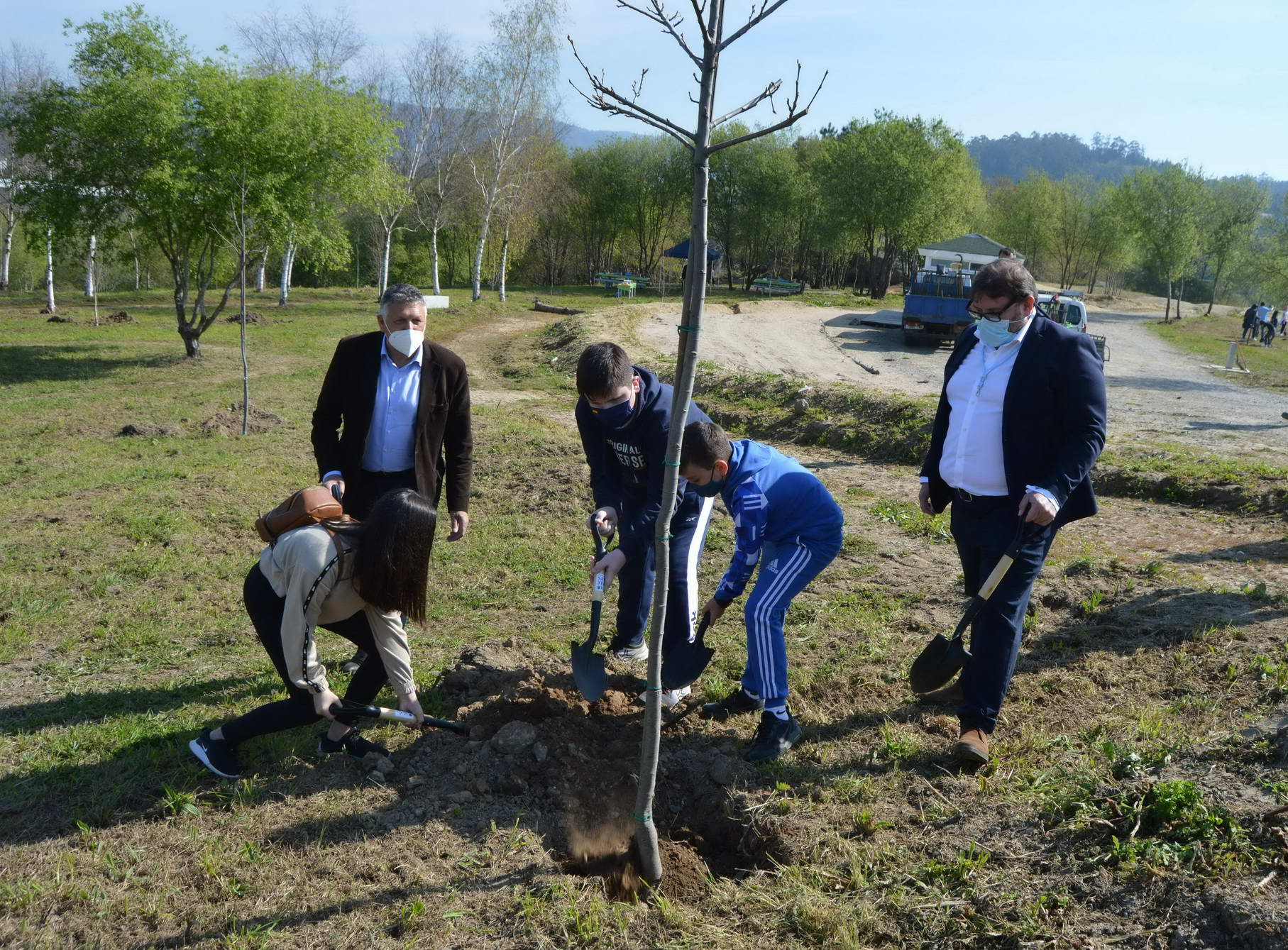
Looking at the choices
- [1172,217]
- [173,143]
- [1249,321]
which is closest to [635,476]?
[173,143]

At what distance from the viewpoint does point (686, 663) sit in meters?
3.77

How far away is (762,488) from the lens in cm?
361

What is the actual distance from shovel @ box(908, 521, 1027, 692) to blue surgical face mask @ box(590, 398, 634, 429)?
1.59 m

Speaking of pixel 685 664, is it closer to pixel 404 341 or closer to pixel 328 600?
pixel 328 600

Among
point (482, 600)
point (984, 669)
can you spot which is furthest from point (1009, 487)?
Result: point (482, 600)

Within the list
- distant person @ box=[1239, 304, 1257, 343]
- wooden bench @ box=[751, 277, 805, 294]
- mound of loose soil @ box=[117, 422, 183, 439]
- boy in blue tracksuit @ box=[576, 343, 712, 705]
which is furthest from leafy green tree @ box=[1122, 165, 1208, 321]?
boy in blue tracksuit @ box=[576, 343, 712, 705]

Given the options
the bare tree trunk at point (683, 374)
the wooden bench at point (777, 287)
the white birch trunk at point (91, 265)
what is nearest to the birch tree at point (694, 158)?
the bare tree trunk at point (683, 374)

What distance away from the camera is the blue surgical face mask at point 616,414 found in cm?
385

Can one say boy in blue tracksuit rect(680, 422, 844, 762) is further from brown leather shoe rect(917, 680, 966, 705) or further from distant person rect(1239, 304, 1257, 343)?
distant person rect(1239, 304, 1257, 343)

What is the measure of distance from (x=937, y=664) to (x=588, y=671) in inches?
57.2

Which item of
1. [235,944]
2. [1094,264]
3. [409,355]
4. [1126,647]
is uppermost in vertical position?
[1094,264]

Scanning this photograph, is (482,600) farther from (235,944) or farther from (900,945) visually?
(900,945)

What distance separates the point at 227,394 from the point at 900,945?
14202 mm

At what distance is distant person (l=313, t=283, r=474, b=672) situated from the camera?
3.97 meters
